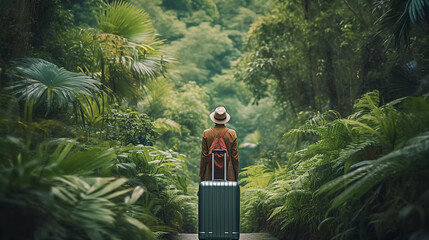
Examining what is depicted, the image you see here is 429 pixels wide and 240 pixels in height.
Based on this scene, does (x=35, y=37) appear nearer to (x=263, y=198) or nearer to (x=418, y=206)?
(x=263, y=198)

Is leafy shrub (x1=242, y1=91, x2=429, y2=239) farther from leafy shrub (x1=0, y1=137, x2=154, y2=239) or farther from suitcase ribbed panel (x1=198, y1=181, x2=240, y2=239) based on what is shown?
leafy shrub (x1=0, y1=137, x2=154, y2=239)

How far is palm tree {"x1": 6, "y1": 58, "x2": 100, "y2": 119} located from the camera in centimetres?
540

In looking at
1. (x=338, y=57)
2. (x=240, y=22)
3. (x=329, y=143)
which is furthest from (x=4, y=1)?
(x=240, y=22)

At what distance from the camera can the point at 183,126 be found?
17.4 metres

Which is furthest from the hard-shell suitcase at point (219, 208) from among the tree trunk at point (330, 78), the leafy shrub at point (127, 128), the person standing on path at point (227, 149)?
the tree trunk at point (330, 78)

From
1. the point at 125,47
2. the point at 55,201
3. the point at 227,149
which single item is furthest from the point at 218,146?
the point at 125,47

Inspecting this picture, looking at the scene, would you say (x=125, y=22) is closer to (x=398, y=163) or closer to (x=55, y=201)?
(x=55, y=201)

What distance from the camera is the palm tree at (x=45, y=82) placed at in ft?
17.7

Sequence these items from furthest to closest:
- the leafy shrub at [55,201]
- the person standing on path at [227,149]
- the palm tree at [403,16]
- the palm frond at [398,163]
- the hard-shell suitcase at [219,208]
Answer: the person standing on path at [227,149] < the palm tree at [403,16] < the hard-shell suitcase at [219,208] < the palm frond at [398,163] < the leafy shrub at [55,201]

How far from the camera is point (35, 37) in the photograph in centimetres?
801

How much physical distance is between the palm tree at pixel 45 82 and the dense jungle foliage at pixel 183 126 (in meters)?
0.02

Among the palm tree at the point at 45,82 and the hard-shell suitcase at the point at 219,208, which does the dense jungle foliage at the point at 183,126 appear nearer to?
the palm tree at the point at 45,82

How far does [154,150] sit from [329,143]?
322cm

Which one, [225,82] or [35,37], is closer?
[35,37]
